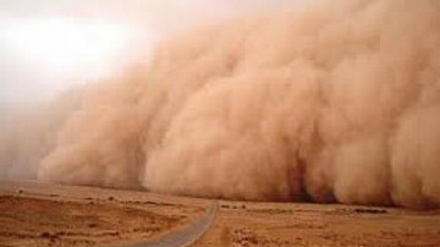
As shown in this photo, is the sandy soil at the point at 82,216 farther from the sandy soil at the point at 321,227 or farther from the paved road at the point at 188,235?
the sandy soil at the point at 321,227

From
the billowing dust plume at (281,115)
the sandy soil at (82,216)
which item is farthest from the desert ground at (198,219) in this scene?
the billowing dust plume at (281,115)

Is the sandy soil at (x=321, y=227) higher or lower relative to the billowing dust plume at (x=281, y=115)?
lower

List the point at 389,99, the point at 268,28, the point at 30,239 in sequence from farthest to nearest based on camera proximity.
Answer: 1. the point at 268,28
2. the point at 389,99
3. the point at 30,239

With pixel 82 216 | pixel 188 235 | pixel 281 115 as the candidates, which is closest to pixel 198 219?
pixel 188 235

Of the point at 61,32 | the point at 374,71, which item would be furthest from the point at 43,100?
the point at 374,71

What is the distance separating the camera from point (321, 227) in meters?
3.93

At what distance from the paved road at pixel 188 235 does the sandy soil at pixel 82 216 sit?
3cm

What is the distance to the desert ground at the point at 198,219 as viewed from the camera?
12.7 feet

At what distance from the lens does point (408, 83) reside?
4199 millimetres

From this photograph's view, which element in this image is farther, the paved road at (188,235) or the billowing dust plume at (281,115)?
the billowing dust plume at (281,115)

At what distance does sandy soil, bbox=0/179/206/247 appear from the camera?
388 centimetres

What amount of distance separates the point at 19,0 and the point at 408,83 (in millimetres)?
2313

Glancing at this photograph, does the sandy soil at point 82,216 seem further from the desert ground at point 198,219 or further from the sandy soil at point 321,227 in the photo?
the sandy soil at point 321,227

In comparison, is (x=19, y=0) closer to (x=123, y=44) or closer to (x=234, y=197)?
(x=123, y=44)
